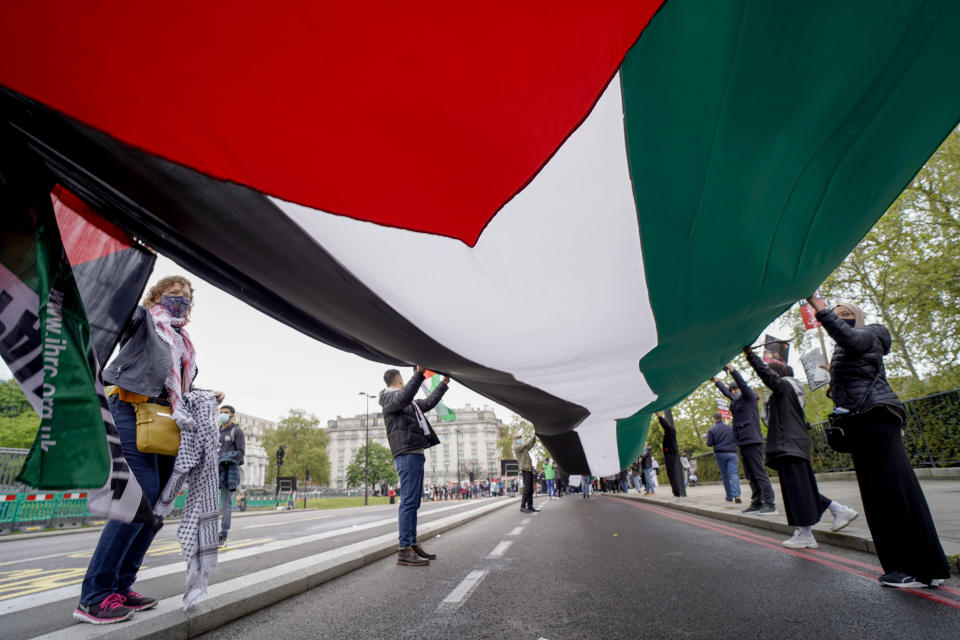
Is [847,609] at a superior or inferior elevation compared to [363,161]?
inferior

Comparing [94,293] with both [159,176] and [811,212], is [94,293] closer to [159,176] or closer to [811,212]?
[159,176]

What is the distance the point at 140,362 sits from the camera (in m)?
2.48

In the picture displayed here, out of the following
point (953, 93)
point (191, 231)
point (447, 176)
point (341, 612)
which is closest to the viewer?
point (953, 93)

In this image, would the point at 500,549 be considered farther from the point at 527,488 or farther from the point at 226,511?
the point at 527,488

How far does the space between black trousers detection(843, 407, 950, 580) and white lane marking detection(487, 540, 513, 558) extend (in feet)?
11.2

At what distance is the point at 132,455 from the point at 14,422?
44.1 metres

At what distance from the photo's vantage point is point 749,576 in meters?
3.53

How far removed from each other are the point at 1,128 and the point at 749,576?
4919mm

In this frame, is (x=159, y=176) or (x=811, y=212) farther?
(x=811, y=212)

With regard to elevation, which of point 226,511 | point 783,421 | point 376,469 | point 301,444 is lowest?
point 226,511

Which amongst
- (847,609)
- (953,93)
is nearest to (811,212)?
(953,93)

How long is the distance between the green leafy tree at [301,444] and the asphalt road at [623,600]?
72.1 metres

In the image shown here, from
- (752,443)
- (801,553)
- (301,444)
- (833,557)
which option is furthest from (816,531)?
(301,444)

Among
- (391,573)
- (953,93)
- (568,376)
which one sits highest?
(953,93)
